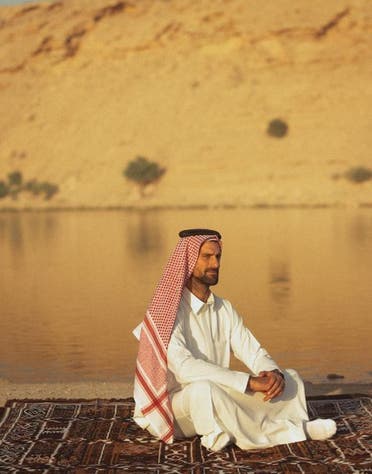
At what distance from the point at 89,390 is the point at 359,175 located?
31601 millimetres

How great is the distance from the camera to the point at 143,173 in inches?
1625

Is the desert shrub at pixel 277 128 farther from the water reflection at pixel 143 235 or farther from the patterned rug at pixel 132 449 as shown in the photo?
the patterned rug at pixel 132 449

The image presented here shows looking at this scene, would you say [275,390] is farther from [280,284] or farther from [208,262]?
[280,284]

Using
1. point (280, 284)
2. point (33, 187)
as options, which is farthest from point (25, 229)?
point (33, 187)

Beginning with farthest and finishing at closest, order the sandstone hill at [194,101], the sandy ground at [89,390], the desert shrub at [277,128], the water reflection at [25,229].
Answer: the desert shrub at [277,128] → the sandstone hill at [194,101] → the water reflection at [25,229] → the sandy ground at [89,390]

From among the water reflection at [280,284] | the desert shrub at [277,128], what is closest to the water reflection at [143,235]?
the water reflection at [280,284]

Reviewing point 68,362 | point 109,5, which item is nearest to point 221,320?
point 68,362

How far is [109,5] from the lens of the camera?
5384cm

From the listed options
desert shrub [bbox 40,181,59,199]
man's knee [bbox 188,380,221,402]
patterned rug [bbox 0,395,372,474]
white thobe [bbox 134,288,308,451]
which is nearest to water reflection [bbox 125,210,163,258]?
desert shrub [bbox 40,181,59,199]

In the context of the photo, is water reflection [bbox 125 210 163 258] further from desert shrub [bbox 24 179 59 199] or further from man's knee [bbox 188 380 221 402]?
man's knee [bbox 188 380 221 402]

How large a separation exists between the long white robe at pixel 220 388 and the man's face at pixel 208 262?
0.12 m

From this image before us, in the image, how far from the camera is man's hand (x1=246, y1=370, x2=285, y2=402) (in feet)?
16.3

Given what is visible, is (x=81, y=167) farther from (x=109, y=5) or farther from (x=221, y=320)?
(x=221, y=320)

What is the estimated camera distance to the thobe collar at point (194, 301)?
17.4ft
